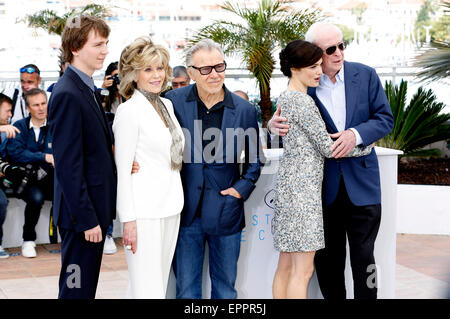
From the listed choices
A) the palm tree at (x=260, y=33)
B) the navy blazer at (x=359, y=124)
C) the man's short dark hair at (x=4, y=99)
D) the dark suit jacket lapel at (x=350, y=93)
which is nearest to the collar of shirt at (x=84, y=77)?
the navy blazer at (x=359, y=124)

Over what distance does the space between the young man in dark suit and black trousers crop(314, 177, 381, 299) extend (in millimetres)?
1329

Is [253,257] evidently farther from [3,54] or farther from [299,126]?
[3,54]

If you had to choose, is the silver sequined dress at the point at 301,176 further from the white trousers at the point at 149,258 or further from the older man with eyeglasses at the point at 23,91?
the older man with eyeglasses at the point at 23,91

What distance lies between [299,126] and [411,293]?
84.5 inches

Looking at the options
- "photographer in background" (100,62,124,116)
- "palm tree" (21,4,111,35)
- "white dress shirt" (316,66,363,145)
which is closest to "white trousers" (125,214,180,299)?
"white dress shirt" (316,66,363,145)

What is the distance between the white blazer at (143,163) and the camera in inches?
113

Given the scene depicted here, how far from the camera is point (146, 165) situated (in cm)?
293

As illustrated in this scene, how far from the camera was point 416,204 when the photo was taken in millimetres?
6680

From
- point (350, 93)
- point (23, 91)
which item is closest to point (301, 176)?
point (350, 93)

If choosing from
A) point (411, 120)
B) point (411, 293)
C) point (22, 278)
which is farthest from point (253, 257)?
point (411, 120)

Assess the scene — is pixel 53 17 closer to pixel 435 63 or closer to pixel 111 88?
pixel 111 88

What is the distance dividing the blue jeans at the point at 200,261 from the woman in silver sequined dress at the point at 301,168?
0.28 m

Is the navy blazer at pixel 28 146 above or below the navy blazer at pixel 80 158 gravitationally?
below

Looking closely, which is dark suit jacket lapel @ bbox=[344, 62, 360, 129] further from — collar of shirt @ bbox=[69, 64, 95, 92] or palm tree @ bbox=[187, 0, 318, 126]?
palm tree @ bbox=[187, 0, 318, 126]
